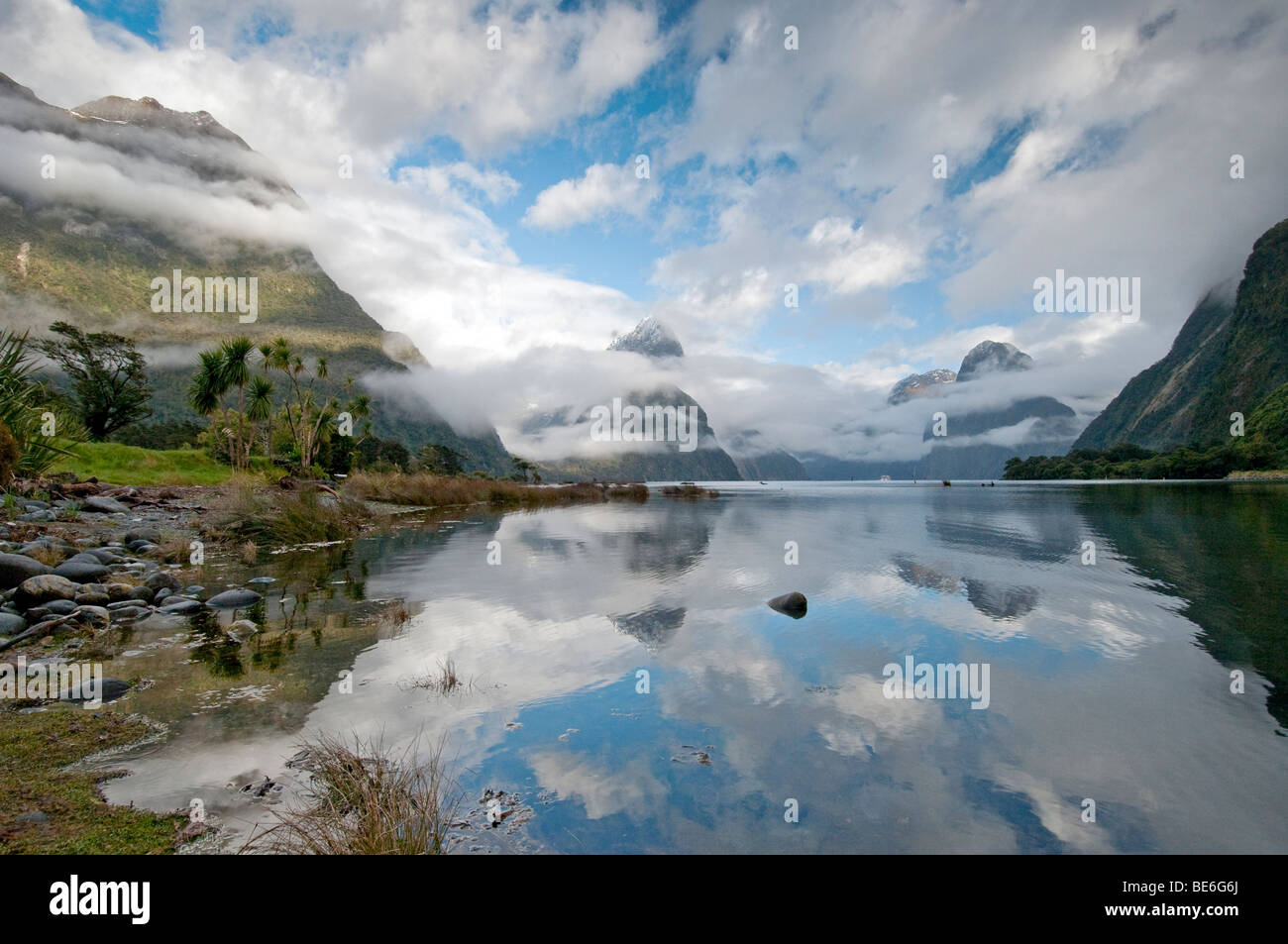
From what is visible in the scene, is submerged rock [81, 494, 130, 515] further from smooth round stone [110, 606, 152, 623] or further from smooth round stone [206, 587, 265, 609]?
smooth round stone [110, 606, 152, 623]

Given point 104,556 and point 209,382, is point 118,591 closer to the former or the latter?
point 104,556

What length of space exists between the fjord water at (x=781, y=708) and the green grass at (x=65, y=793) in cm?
41

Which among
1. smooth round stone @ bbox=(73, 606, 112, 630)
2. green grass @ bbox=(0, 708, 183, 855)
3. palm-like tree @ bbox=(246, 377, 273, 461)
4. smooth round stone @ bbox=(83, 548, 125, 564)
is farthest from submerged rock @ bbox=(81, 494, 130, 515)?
palm-like tree @ bbox=(246, 377, 273, 461)

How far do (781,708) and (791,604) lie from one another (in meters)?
7.68

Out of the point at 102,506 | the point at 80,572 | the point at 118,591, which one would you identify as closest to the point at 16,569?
the point at 80,572

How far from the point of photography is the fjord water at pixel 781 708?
22.1 feet

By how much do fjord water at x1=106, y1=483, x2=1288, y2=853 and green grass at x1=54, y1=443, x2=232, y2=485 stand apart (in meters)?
36.6

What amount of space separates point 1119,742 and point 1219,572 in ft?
66.0

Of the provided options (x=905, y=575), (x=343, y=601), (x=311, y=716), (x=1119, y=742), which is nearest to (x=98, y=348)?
(x=343, y=601)

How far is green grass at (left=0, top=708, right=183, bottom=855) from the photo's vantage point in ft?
16.8

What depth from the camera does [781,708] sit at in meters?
10.1

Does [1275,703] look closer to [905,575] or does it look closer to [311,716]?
[905,575]

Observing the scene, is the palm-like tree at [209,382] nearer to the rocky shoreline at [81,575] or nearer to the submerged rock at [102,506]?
the submerged rock at [102,506]

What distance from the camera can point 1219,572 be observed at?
2203 cm
